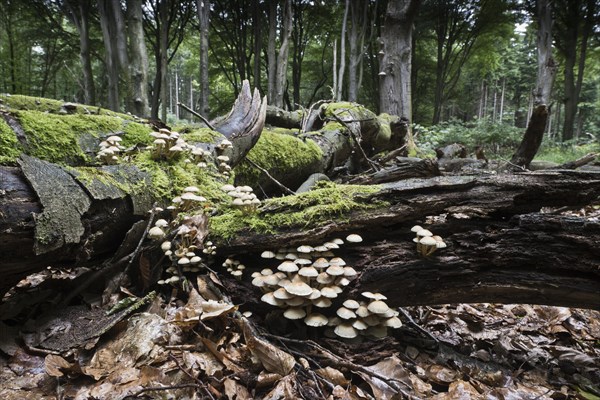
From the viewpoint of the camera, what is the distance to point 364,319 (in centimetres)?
230

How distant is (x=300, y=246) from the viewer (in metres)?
2.44

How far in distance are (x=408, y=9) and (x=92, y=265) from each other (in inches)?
405

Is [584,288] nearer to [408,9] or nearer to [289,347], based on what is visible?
[289,347]

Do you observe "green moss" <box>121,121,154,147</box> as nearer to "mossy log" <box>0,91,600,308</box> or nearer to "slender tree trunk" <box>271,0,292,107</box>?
"mossy log" <box>0,91,600,308</box>

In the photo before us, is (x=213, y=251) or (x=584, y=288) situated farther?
(x=213, y=251)

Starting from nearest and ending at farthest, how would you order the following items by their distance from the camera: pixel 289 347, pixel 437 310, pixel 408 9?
pixel 289 347
pixel 437 310
pixel 408 9

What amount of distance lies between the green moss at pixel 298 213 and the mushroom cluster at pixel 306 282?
0.22m

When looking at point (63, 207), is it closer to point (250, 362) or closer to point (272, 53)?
point (250, 362)

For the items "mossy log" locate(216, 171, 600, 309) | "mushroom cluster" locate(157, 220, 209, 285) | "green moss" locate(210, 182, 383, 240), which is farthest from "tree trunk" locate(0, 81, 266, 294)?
"mossy log" locate(216, 171, 600, 309)

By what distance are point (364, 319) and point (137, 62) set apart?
10664mm

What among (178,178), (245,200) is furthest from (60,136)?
(245,200)

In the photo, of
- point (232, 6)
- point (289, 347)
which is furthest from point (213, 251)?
point (232, 6)

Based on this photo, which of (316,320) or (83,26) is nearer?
(316,320)

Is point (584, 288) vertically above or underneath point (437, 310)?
above
